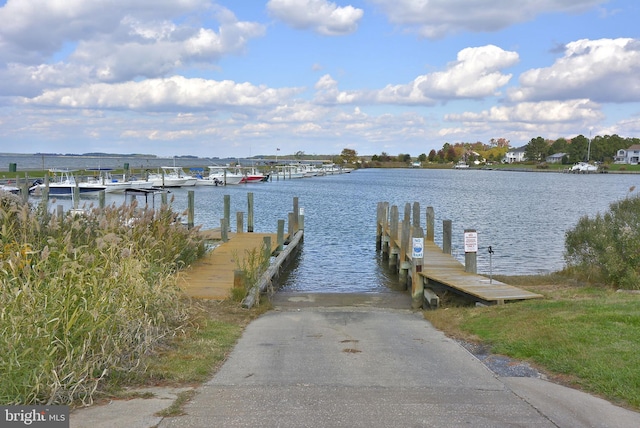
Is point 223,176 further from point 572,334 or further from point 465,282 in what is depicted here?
point 572,334

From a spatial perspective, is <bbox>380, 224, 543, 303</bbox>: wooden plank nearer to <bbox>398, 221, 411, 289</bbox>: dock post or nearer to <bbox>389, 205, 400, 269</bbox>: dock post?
<bbox>398, 221, 411, 289</bbox>: dock post

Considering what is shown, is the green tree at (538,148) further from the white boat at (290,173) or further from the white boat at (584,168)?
the white boat at (290,173)

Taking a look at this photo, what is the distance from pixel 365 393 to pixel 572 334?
12.9 feet

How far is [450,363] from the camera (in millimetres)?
8367

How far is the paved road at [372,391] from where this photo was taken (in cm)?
606

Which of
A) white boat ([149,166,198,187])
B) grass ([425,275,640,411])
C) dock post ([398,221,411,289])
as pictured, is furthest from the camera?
white boat ([149,166,198,187])

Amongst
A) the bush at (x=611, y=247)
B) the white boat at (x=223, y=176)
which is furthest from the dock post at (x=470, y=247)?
the white boat at (x=223, y=176)

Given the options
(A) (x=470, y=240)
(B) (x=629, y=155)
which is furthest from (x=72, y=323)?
(B) (x=629, y=155)

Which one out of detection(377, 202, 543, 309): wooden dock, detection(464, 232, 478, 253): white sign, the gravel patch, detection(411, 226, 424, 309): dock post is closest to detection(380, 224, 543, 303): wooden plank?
detection(377, 202, 543, 309): wooden dock

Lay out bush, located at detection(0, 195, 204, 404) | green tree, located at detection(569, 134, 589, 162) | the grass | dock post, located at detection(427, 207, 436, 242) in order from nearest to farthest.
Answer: bush, located at detection(0, 195, 204, 404)
the grass
dock post, located at detection(427, 207, 436, 242)
green tree, located at detection(569, 134, 589, 162)

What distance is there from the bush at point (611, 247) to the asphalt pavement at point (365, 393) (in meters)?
6.65

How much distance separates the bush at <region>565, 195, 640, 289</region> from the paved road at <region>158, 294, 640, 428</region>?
6.50 meters

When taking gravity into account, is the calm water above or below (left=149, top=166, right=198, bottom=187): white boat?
below

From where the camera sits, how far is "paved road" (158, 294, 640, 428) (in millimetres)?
6062
